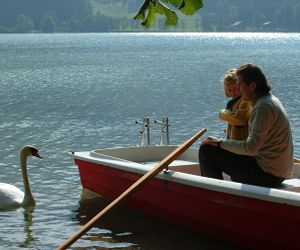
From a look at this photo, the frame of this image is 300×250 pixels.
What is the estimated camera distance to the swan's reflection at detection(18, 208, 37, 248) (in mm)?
10359

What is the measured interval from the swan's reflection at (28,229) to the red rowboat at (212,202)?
1086 millimetres

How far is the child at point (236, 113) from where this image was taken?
9.28 meters

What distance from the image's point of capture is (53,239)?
10.4 metres

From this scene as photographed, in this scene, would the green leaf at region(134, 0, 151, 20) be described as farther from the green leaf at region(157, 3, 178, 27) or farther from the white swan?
the white swan

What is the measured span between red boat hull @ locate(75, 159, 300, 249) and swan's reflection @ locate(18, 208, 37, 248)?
1298 mm

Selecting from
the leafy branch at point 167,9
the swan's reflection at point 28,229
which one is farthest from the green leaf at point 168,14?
the swan's reflection at point 28,229

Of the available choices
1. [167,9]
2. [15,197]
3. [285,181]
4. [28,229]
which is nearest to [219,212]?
[285,181]

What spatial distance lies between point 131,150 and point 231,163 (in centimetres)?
339

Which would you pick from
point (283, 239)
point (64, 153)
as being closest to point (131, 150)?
point (283, 239)

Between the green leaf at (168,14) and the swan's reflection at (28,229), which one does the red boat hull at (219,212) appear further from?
the green leaf at (168,14)

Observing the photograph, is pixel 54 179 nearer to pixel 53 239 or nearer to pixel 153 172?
pixel 53 239

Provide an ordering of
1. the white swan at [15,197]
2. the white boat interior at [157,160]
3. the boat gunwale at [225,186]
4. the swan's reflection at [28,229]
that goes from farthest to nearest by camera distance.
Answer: the white swan at [15,197]
the swan's reflection at [28,229]
the white boat interior at [157,160]
the boat gunwale at [225,186]

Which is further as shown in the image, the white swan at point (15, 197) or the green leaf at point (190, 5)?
the white swan at point (15, 197)

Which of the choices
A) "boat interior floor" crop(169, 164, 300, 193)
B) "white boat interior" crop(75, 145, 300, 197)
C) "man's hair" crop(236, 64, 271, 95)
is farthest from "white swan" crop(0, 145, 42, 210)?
"man's hair" crop(236, 64, 271, 95)
